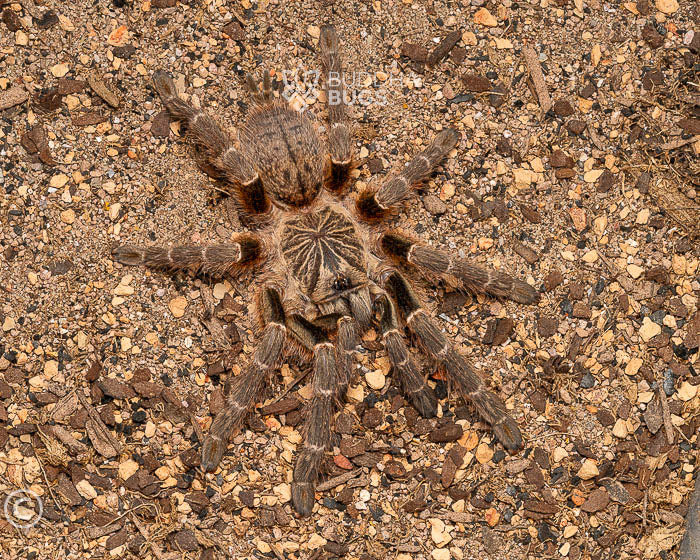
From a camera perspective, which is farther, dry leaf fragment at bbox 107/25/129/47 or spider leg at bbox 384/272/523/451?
dry leaf fragment at bbox 107/25/129/47

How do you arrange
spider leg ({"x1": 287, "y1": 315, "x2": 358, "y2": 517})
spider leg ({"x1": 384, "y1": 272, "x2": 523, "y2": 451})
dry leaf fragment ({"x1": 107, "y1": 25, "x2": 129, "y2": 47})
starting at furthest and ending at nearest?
dry leaf fragment ({"x1": 107, "y1": 25, "x2": 129, "y2": 47})
spider leg ({"x1": 384, "y1": 272, "x2": 523, "y2": 451})
spider leg ({"x1": 287, "y1": 315, "x2": 358, "y2": 517})

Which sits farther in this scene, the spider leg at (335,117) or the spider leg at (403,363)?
the spider leg at (335,117)

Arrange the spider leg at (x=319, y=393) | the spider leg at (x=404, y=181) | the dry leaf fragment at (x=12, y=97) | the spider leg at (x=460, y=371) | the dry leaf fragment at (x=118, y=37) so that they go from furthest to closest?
the dry leaf fragment at (x=118, y=37), the dry leaf fragment at (x=12, y=97), the spider leg at (x=404, y=181), the spider leg at (x=460, y=371), the spider leg at (x=319, y=393)

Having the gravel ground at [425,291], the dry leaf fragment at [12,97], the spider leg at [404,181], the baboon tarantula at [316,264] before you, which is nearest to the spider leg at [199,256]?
the baboon tarantula at [316,264]

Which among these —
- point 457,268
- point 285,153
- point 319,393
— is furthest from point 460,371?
point 285,153

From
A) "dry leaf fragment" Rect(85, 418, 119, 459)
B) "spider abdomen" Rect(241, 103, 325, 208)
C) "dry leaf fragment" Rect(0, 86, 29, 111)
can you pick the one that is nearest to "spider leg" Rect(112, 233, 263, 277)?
"spider abdomen" Rect(241, 103, 325, 208)

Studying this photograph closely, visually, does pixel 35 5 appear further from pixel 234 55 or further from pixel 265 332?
pixel 265 332

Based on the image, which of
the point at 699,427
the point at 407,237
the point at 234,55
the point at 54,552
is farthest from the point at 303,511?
the point at 234,55

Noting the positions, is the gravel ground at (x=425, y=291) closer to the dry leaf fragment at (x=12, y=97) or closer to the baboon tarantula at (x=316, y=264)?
the dry leaf fragment at (x=12, y=97)

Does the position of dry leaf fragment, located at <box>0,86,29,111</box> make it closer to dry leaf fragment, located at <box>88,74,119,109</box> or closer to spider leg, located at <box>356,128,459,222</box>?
dry leaf fragment, located at <box>88,74,119,109</box>
